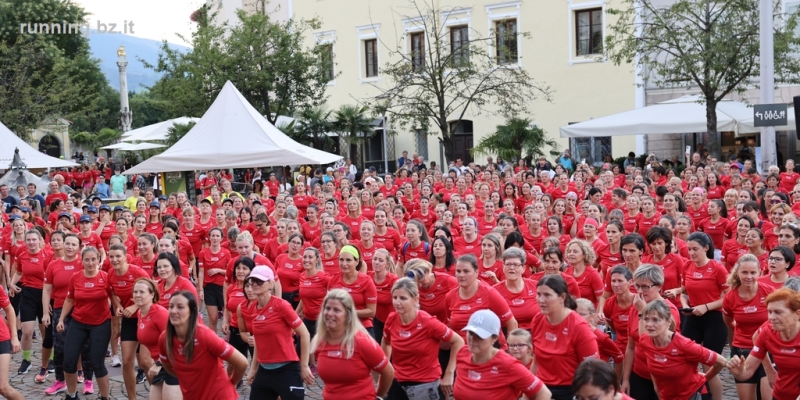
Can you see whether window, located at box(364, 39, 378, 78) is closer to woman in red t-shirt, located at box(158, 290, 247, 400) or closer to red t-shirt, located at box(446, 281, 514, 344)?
red t-shirt, located at box(446, 281, 514, 344)

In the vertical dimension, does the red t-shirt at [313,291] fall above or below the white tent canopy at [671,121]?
below

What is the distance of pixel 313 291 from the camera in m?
9.64

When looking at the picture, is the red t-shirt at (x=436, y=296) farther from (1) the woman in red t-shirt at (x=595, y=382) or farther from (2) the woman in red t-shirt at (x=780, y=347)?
(1) the woman in red t-shirt at (x=595, y=382)

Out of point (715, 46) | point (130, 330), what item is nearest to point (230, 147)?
point (130, 330)

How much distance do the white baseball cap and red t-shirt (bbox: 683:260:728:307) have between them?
3590 mm

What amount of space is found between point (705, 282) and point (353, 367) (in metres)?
4.09

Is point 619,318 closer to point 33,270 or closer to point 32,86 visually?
point 33,270

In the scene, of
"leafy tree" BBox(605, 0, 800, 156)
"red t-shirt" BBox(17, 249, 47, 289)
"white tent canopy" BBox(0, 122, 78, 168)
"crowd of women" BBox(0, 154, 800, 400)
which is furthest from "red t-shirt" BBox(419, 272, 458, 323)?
"white tent canopy" BBox(0, 122, 78, 168)

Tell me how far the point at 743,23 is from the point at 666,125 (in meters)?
3.32

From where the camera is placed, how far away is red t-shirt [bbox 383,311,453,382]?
23.1ft

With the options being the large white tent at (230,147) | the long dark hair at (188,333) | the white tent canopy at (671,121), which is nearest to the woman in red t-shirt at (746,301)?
the long dark hair at (188,333)

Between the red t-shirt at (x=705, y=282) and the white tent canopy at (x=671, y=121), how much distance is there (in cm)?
1548

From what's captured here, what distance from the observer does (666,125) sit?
945 inches

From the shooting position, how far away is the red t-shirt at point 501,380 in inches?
234
